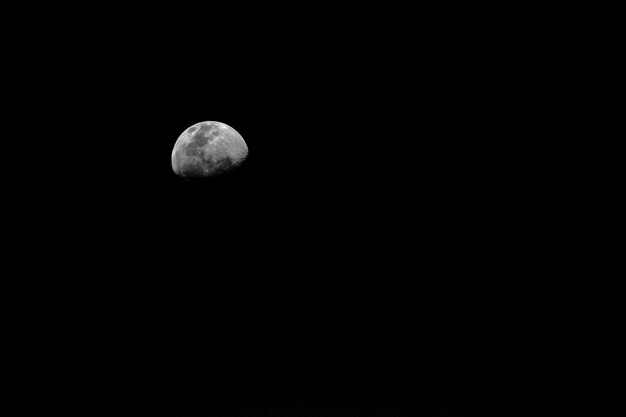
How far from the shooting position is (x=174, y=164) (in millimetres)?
4773

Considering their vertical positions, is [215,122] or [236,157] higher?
[215,122]

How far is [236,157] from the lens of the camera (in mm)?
4695

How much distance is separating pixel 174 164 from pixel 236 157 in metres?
0.62

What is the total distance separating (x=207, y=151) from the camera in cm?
462

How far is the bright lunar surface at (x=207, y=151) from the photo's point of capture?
4.57m

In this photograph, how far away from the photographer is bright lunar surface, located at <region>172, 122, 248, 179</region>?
15.0ft

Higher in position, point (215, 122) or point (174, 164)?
point (215, 122)

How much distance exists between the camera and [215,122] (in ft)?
16.3

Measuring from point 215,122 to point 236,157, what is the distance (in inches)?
20.6

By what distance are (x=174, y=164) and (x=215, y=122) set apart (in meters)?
0.59
